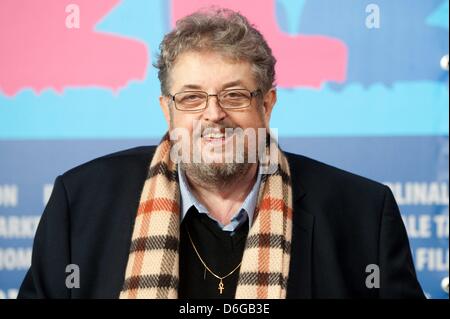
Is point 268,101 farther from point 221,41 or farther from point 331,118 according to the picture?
point 331,118

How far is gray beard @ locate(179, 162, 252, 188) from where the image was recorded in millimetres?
1825

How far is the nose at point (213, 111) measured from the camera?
176 cm

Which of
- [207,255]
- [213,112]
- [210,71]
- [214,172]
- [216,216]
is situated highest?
[210,71]

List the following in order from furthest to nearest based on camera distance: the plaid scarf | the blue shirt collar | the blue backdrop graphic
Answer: the blue backdrop graphic, the blue shirt collar, the plaid scarf

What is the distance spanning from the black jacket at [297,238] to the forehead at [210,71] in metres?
0.35

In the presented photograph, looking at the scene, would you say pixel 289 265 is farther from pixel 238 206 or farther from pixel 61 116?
pixel 61 116

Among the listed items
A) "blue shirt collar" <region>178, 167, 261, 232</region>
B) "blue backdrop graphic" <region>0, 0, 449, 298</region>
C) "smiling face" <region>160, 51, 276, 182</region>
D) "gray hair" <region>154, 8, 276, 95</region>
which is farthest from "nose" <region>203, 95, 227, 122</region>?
"blue backdrop graphic" <region>0, 0, 449, 298</region>

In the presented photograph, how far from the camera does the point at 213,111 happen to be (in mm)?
1757

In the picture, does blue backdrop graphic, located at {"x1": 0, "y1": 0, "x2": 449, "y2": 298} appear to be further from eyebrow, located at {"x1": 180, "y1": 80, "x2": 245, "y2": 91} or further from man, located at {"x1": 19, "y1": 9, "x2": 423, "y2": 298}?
eyebrow, located at {"x1": 180, "y1": 80, "x2": 245, "y2": 91}

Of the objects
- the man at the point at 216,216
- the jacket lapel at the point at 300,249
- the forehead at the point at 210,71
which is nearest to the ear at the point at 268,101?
the man at the point at 216,216

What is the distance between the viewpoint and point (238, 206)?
191 centimetres

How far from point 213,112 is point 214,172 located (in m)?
0.18

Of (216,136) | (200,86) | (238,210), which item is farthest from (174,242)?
(200,86)
